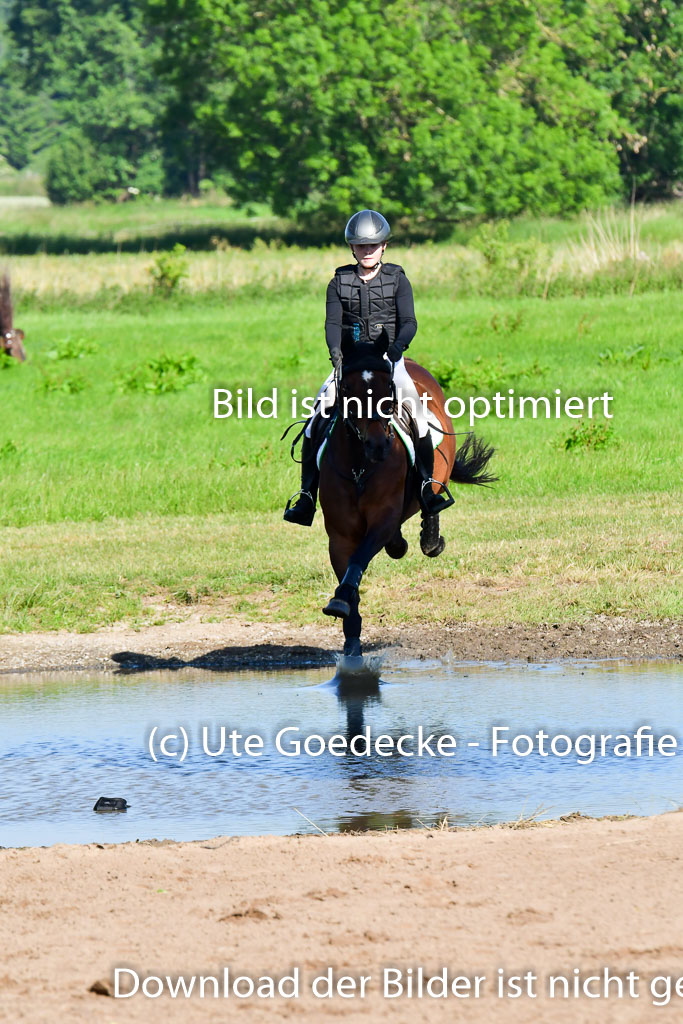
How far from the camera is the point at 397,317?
9.83 m

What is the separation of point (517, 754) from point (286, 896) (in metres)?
2.87

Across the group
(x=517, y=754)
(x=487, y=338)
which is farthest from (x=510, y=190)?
(x=517, y=754)

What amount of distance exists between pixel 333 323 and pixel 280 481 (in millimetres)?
7167

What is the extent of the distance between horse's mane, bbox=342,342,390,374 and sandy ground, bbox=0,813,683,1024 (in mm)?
3602

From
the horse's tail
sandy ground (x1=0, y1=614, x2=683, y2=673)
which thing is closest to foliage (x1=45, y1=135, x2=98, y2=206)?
the horse's tail

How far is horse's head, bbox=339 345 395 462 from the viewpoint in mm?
9250

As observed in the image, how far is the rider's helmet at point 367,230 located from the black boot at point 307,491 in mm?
1492

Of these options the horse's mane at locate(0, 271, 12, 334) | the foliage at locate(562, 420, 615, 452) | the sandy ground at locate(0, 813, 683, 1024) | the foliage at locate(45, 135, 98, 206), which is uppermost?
the foliage at locate(45, 135, 98, 206)

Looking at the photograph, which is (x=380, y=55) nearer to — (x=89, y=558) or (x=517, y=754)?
(x=89, y=558)

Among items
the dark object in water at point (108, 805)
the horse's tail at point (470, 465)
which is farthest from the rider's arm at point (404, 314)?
the dark object in water at point (108, 805)

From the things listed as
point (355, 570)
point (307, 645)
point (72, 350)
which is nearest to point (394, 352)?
point (355, 570)

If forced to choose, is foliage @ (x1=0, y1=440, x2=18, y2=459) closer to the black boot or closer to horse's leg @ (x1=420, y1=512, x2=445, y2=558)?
the black boot

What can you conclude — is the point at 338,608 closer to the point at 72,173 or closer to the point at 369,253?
the point at 369,253

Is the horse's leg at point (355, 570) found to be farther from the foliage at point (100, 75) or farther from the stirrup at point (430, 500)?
the foliage at point (100, 75)
